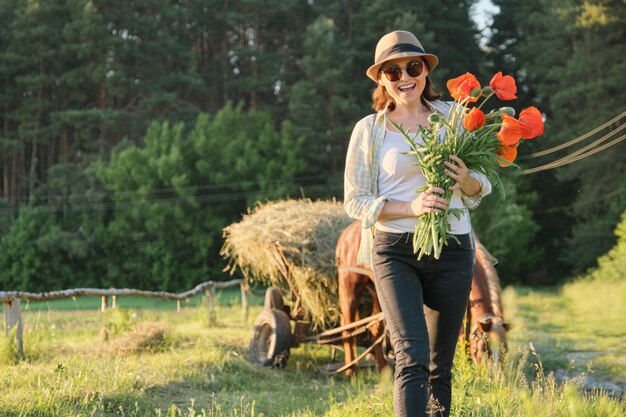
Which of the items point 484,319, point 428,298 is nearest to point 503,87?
point 428,298

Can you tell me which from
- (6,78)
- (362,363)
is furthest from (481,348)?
(6,78)

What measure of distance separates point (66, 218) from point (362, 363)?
3014 centimetres

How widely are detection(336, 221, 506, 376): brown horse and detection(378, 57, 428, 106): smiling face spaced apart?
8.04ft

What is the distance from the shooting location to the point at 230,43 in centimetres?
4022

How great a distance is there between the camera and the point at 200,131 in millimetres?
34375

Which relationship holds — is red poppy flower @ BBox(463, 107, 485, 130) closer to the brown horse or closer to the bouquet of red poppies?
the bouquet of red poppies

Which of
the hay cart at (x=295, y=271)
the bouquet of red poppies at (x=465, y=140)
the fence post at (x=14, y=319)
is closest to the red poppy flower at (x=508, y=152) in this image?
the bouquet of red poppies at (x=465, y=140)

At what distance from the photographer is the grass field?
4695mm

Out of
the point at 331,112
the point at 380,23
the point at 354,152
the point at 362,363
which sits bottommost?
the point at 362,363

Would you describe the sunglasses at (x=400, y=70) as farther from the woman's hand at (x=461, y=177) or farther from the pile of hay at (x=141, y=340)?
the pile of hay at (x=141, y=340)

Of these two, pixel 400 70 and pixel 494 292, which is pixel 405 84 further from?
pixel 494 292

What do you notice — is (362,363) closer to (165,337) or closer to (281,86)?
(165,337)

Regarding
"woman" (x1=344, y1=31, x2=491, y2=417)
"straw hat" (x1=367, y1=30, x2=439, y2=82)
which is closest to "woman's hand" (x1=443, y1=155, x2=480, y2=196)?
"woman" (x1=344, y1=31, x2=491, y2=417)

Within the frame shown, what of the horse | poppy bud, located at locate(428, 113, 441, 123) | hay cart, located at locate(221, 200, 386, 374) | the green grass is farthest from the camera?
the green grass
